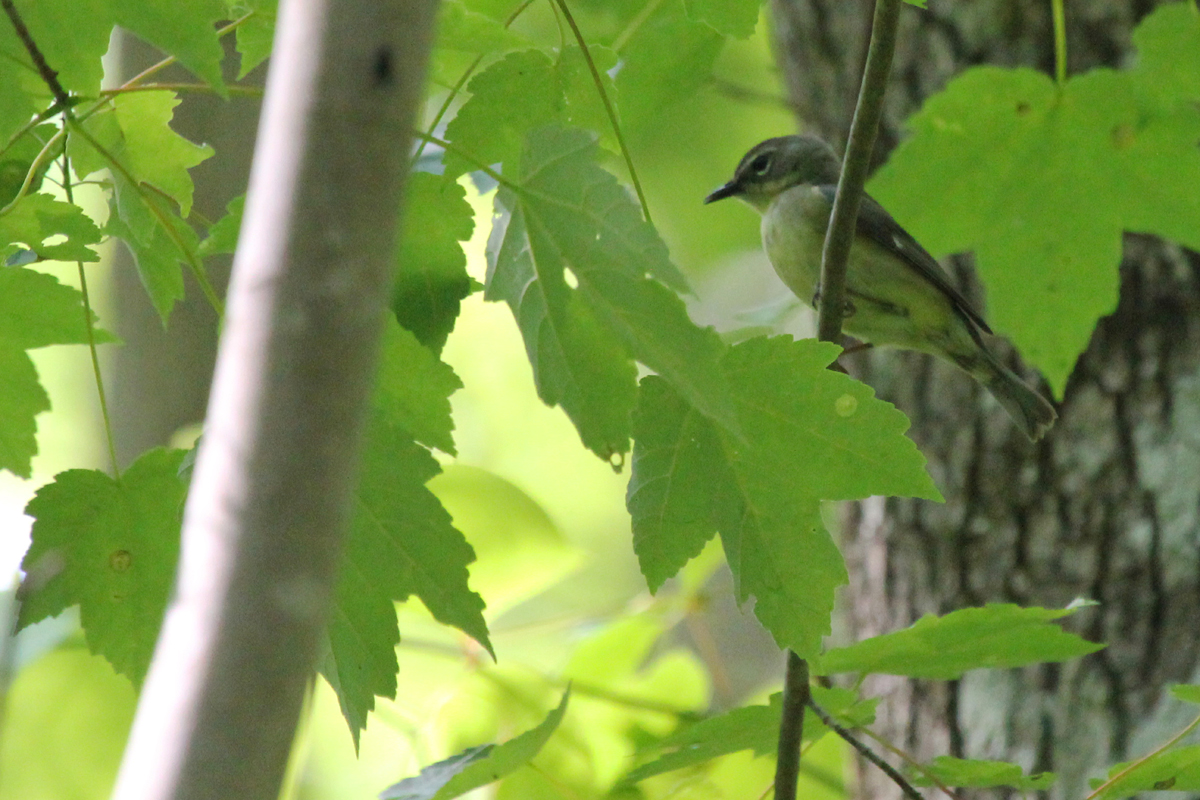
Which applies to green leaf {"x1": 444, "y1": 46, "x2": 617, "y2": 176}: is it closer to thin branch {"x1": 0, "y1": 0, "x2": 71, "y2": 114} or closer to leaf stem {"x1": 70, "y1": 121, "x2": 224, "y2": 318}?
leaf stem {"x1": 70, "y1": 121, "x2": 224, "y2": 318}

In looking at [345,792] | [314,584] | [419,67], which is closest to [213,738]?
[314,584]

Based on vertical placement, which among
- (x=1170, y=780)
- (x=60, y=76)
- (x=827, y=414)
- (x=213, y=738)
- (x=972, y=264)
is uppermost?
(x=972, y=264)

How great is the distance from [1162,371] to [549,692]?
1.90 meters

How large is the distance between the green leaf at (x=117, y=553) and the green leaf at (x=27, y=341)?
122 millimetres

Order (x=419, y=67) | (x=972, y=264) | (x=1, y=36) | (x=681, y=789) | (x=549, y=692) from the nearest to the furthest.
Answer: (x=419, y=67)
(x=1, y=36)
(x=681, y=789)
(x=549, y=692)
(x=972, y=264)

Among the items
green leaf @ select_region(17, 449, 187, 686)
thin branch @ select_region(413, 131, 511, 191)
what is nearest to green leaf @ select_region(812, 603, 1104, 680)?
thin branch @ select_region(413, 131, 511, 191)

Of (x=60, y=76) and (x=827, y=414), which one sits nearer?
(x=60, y=76)

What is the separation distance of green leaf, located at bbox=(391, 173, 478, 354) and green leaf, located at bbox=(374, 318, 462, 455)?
2cm

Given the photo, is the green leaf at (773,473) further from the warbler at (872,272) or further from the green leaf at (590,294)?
the warbler at (872,272)

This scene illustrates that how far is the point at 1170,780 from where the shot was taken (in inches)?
65.1

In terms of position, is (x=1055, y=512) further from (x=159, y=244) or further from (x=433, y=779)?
(x=159, y=244)

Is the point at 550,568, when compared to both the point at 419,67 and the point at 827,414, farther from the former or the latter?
the point at 419,67

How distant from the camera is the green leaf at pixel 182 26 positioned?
140 centimetres

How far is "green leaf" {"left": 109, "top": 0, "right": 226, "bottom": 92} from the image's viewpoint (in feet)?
4.60
